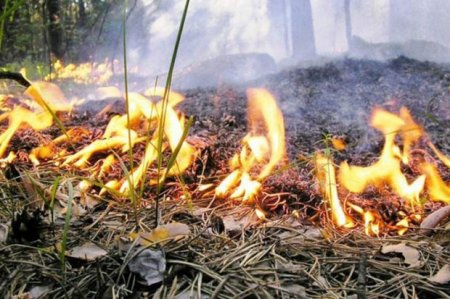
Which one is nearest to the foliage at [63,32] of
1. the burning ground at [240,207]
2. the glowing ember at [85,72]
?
the glowing ember at [85,72]

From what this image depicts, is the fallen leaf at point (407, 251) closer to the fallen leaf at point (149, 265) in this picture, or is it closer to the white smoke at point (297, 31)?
the fallen leaf at point (149, 265)

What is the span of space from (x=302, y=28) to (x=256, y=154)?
15.5 feet

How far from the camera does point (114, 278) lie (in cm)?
92

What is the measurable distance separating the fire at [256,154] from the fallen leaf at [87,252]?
58 centimetres

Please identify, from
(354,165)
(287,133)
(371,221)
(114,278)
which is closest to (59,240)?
(114,278)

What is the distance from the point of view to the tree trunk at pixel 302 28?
6105mm

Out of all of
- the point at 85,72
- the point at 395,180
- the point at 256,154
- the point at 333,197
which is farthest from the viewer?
the point at 85,72

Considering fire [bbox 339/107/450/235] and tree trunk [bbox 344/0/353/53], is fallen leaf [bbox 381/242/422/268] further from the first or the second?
tree trunk [bbox 344/0/353/53]

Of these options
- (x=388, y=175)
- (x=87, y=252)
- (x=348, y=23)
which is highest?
(x=87, y=252)

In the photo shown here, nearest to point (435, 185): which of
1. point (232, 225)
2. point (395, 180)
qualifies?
point (395, 180)

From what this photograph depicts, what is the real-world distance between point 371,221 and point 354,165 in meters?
0.48

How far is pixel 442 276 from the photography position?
97 cm

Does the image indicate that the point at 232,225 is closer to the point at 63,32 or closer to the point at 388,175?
the point at 388,175

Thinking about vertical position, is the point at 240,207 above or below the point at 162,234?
below
